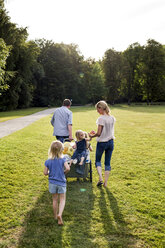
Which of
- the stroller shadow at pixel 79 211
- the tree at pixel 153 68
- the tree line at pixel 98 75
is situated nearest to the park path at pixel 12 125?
the stroller shadow at pixel 79 211

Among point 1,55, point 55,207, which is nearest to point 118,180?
point 55,207

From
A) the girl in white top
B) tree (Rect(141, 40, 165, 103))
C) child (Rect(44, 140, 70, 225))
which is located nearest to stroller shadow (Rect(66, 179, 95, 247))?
child (Rect(44, 140, 70, 225))

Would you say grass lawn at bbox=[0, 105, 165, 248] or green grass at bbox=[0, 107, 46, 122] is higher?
green grass at bbox=[0, 107, 46, 122]

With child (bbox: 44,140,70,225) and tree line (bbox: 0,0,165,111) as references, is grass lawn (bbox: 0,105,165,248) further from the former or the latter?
tree line (bbox: 0,0,165,111)

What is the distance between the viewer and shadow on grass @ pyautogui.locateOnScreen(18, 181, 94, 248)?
10.1 ft

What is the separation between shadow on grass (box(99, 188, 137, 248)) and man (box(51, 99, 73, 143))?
1936 mm

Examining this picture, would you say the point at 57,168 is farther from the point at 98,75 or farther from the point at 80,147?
the point at 98,75

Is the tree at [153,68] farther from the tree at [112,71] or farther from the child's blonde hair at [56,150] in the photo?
the child's blonde hair at [56,150]

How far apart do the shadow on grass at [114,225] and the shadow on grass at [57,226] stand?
0.29 meters

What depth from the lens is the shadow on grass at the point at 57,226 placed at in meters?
3.09

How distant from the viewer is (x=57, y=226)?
138 inches

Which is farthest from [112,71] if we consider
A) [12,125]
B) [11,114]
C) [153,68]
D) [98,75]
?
[12,125]

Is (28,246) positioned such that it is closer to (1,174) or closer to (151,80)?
(1,174)

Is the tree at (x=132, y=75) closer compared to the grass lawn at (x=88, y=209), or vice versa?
the grass lawn at (x=88, y=209)
